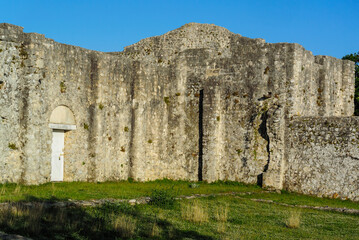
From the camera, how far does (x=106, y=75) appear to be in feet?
76.2

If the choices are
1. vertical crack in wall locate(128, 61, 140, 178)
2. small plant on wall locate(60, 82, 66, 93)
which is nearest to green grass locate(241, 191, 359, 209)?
vertical crack in wall locate(128, 61, 140, 178)

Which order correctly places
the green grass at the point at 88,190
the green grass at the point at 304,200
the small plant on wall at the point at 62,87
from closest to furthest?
the green grass at the point at 88,190 → the green grass at the point at 304,200 → the small plant on wall at the point at 62,87

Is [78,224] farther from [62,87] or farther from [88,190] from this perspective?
[62,87]

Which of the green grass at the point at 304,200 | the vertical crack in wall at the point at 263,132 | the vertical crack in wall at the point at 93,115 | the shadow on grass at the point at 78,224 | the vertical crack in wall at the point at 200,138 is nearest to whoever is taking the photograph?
the shadow on grass at the point at 78,224

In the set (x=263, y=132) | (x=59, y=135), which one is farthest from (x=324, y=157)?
(x=59, y=135)

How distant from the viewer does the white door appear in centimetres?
2113

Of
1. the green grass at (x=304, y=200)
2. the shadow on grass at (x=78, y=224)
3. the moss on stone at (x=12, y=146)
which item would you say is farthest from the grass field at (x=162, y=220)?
the moss on stone at (x=12, y=146)

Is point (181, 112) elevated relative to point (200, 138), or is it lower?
elevated

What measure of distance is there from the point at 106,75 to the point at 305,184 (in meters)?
10.8

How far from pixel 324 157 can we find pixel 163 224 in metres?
11.6

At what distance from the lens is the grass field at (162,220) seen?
11.5 metres

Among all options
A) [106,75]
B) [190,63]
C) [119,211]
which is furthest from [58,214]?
[190,63]

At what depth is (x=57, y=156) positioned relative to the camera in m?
21.4

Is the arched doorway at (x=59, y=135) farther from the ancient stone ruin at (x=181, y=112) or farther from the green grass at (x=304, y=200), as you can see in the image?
the green grass at (x=304, y=200)
